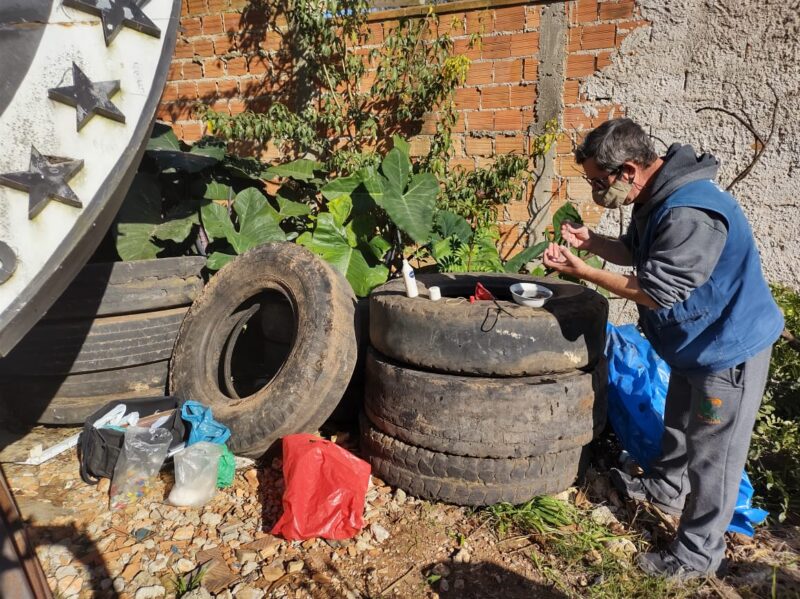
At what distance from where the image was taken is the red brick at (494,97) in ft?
14.2

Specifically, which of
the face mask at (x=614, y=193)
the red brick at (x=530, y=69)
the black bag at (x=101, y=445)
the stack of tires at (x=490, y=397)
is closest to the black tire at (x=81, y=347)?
the black bag at (x=101, y=445)

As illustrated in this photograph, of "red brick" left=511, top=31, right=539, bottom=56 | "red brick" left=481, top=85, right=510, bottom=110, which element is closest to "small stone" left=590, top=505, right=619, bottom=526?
"red brick" left=481, top=85, right=510, bottom=110

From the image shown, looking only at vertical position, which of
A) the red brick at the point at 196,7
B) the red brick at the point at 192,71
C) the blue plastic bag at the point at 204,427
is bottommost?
the blue plastic bag at the point at 204,427

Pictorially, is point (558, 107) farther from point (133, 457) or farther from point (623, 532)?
point (133, 457)

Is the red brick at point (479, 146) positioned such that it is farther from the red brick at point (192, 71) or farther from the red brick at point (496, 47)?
the red brick at point (192, 71)

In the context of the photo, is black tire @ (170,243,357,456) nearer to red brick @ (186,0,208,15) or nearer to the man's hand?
the man's hand

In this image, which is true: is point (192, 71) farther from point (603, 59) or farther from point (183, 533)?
point (183, 533)

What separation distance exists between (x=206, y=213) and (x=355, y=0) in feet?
7.33

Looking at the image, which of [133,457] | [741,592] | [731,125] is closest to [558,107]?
[731,125]

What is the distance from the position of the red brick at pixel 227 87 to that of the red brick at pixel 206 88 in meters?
0.05

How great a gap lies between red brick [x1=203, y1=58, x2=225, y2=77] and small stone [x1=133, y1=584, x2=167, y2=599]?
445cm

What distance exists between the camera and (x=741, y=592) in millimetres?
2031

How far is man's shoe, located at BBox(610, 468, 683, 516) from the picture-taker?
2467mm

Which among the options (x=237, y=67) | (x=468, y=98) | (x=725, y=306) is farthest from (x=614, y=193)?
(x=237, y=67)
